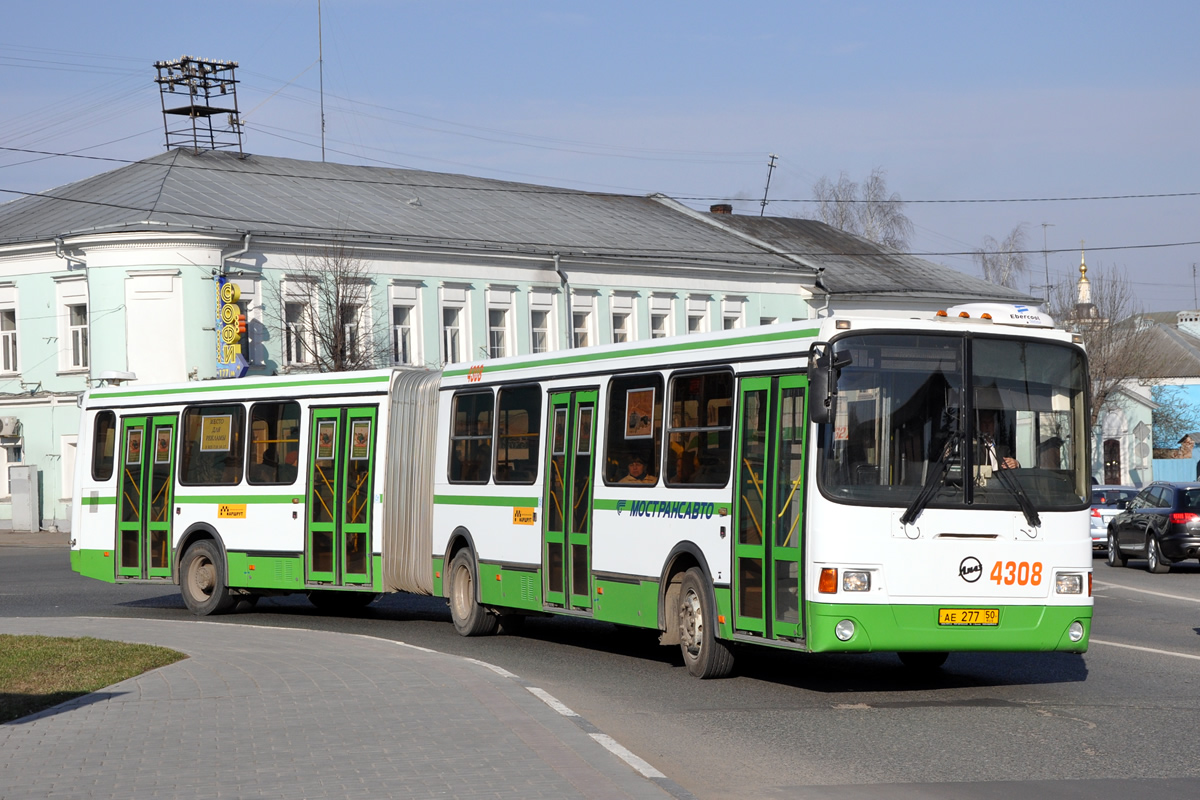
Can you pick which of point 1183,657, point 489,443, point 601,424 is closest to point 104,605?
point 489,443

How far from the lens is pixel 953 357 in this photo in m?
11.5

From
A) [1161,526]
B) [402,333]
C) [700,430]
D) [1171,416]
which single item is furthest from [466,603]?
[1171,416]

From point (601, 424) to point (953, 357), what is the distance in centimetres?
395

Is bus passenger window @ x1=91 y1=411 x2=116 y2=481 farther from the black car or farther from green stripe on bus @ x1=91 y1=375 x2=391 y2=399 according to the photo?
the black car

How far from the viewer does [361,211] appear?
161 feet

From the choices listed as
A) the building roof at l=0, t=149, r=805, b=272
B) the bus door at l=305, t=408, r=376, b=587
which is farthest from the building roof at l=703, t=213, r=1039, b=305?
the bus door at l=305, t=408, r=376, b=587

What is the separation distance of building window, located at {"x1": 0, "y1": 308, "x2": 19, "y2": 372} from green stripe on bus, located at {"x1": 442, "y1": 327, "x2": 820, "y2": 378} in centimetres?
3186

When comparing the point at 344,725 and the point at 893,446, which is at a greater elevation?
the point at 893,446

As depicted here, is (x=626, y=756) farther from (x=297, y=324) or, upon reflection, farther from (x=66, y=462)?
(x=66, y=462)

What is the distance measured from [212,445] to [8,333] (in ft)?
93.2

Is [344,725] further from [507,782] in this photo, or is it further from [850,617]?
[850,617]

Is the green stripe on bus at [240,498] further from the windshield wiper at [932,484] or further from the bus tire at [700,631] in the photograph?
the windshield wiper at [932,484]

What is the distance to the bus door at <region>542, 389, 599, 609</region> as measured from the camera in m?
14.5

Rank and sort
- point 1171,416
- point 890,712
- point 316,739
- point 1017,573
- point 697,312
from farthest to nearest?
point 1171,416 → point 697,312 → point 1017,573 → point 890,712 → point 316,739
